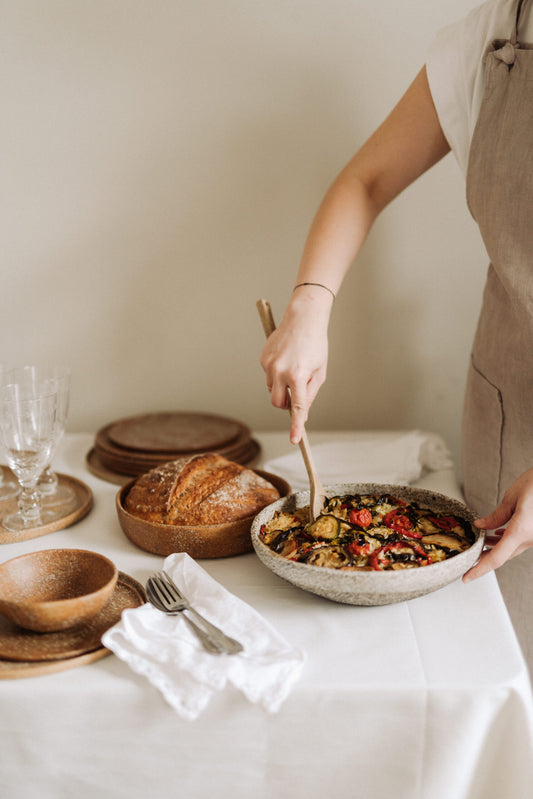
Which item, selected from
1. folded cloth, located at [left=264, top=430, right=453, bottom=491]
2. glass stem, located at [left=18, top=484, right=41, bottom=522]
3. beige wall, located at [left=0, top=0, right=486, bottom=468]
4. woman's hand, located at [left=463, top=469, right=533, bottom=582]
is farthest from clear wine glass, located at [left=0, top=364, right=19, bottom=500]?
woman's hand, located at [left=463, top=469, right=533, bottom=582]

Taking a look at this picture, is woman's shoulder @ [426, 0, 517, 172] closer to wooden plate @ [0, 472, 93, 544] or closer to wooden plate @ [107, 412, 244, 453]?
wooden plate @ [107, 412, 244, 453]

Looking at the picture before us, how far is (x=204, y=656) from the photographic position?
81cm

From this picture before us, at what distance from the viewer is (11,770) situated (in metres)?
0.82

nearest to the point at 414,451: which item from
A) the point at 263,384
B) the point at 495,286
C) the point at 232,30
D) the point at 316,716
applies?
the point at 495,286

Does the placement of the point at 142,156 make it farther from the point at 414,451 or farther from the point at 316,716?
the point at 316,716

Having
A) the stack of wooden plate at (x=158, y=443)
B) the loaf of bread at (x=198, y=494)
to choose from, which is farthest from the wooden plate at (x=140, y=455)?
the loaf of bread at (x=198, y=494)

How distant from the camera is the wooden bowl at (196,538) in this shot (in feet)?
3.51

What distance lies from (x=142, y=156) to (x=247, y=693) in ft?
4.33

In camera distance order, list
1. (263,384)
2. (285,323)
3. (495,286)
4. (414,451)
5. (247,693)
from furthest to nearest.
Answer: (263,384) → (414,451) → (495,286) → (285,323) → (247,693)

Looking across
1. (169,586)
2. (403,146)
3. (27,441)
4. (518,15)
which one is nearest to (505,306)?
(403,146)

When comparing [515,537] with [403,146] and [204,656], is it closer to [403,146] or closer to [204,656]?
[204,656]

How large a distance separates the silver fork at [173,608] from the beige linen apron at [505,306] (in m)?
0.67

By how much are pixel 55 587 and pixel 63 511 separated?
354mm

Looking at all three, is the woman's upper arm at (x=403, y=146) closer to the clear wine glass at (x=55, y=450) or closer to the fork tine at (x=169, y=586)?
the clear wine glass at (x=55, y=450)
